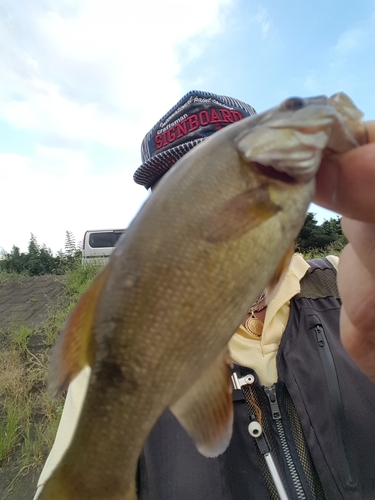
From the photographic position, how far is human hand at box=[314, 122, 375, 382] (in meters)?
1.04

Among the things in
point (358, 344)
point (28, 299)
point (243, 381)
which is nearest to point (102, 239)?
point (28, 299)

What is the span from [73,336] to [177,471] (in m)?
1.44

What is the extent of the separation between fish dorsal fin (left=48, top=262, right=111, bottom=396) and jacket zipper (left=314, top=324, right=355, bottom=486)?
1.59m

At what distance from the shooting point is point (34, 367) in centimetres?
514

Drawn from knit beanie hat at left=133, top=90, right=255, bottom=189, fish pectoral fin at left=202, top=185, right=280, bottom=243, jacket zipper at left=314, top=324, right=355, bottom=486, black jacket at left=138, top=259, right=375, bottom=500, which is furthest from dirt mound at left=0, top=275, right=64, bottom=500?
fish pectoral fin at left=202, top=185, right=280, bottom=243

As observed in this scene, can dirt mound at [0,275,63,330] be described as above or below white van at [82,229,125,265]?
below

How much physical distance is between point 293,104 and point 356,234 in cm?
47

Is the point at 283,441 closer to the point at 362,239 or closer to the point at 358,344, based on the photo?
the point at 358,344

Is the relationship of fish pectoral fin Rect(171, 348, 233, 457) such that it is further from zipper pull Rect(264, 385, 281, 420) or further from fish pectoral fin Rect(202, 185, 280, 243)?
zipper pull Rect(264, 385, 281, 420)

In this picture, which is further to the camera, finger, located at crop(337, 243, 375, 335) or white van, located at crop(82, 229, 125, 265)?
white van, located at crop(82, 229, 125, 265)

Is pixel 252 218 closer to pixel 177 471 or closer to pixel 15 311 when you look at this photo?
pixel 177 471

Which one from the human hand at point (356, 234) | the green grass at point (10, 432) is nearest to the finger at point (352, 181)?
the human hand at point (356, 234)

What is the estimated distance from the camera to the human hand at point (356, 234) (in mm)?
1039

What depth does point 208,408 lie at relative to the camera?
3.41 ft
